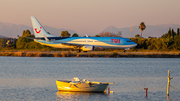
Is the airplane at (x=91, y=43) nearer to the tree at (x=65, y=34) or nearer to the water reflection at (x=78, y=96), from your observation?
the water reflection at (x=78, y=96)

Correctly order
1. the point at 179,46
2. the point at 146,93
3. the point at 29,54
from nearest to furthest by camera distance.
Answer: the point at 146,93 → the point at 29,54 → the point at 179,46

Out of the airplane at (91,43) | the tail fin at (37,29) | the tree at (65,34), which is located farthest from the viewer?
the tree at (65,34)

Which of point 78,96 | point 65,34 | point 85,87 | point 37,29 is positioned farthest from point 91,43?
point 65,34

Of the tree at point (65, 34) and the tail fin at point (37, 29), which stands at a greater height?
the tree at point (65, 34)

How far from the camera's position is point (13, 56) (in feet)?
266

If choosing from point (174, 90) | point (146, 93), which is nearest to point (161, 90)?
point (174, 90)

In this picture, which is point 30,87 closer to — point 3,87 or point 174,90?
point 3,87

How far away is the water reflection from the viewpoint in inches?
931

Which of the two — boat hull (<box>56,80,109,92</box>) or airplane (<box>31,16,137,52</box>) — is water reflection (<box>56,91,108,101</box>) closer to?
boat hull (<box>56,80,109,92</box>)

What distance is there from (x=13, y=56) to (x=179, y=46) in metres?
50.9

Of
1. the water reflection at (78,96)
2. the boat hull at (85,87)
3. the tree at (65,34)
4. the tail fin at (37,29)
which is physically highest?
the tree at (65,34)

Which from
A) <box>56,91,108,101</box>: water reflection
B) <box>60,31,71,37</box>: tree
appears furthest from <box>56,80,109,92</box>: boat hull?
<box>60,31,71,37</box>: tree

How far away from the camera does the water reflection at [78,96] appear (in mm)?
23647

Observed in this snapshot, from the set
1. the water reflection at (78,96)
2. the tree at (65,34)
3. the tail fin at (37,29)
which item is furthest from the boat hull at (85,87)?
the tree at (65,34)
